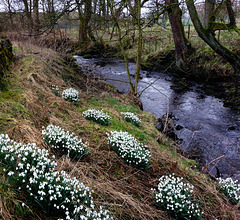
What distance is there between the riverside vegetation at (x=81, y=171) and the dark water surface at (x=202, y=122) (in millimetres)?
994

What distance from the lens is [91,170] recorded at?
11.5 feet

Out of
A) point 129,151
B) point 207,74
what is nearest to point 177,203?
point 129,151

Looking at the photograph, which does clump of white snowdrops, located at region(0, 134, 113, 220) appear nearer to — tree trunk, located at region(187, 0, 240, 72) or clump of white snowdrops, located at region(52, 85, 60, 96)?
clump of white snowdrops, located at region(52, 85, 60, 96)

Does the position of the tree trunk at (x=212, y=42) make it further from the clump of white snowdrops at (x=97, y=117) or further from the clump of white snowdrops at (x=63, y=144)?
the clump of white snowdrops at (x=63, y=144)

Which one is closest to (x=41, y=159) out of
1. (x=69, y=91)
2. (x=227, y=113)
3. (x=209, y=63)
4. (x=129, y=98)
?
(x=69, y=91)

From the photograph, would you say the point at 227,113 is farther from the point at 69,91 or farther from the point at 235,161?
the point at 69,91

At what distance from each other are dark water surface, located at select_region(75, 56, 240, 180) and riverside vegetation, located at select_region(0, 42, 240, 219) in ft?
3.26

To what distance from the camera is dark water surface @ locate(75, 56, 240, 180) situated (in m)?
6.21

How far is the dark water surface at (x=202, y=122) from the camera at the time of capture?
20.4 ft

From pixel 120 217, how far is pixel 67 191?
0.80 metres

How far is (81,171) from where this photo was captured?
129 inches

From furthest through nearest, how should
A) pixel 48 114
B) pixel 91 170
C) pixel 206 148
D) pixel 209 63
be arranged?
1. pixel 209 63
2. pixel 206 148
3. pixel 48 114
4. pixel 91 170

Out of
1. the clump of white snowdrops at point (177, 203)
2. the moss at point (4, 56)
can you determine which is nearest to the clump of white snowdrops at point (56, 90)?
the moss at point (4, 56)

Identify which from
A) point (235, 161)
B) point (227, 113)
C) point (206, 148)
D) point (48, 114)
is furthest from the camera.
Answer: point (227, 113)
